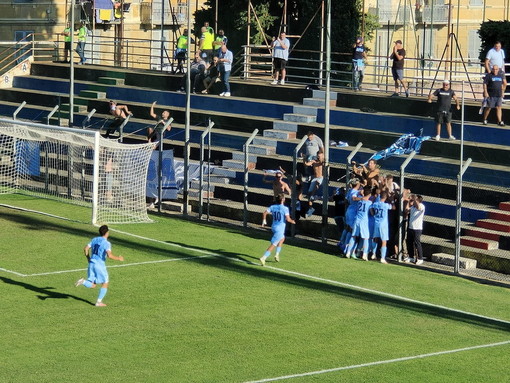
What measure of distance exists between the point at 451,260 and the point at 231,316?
264 inches

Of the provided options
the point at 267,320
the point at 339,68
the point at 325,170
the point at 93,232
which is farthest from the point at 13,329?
the point at 339,68

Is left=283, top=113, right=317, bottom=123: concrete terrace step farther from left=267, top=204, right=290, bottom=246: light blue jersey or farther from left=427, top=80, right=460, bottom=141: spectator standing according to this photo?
left=267, top=204, right=290, bottom=246: light blue jersey

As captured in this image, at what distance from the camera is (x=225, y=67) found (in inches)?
1396

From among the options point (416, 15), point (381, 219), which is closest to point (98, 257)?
point (381, 219)

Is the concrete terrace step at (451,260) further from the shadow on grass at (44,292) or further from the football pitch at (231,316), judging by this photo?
the shadow on grass at (44,292)

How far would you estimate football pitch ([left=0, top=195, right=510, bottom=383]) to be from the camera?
17.1 metres

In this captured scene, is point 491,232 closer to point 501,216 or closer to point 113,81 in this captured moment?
point 501,216

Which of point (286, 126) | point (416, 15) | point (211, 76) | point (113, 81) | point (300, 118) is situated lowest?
point (286, 126)

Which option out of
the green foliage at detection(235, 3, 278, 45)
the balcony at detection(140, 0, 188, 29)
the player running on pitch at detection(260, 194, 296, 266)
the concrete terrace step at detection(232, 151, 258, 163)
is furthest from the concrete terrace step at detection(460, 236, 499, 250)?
the balcony at detection(140, 0, 188, 29)

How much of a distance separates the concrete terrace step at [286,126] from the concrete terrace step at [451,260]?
27.8ft

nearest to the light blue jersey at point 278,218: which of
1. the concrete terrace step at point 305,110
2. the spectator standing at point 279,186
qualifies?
the spectator standing at point 279,186

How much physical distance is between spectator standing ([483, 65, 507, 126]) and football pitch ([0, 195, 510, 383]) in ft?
20.3

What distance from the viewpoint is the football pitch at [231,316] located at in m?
17.1

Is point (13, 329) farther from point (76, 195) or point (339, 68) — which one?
point (339, 68)
